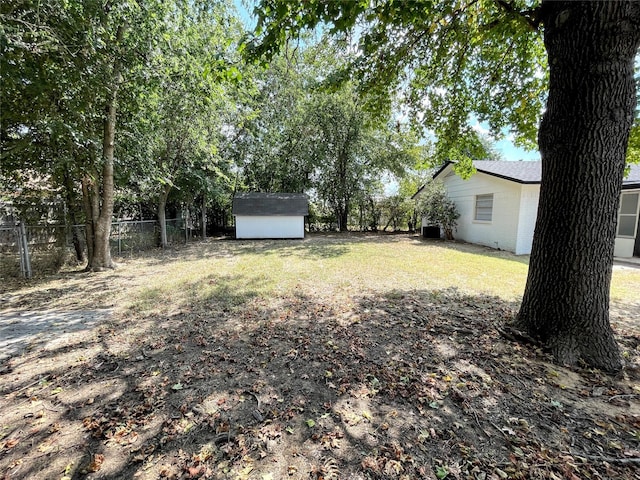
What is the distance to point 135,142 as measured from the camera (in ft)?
26.0

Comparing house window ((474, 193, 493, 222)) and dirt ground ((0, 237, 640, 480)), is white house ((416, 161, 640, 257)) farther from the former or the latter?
dirt ground ((0, 237, 640, 480))

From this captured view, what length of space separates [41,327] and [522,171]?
14.9 meters

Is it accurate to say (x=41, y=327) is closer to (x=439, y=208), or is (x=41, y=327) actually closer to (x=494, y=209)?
(x=494, y=209)

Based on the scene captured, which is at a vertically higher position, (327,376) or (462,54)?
(462,54)

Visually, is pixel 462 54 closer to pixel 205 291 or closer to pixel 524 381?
pixel 524 381

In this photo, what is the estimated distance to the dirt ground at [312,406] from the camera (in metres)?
1.85

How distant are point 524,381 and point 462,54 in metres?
5.58

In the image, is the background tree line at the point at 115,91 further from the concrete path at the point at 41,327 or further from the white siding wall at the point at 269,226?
the white siding wall at the point at 269,226

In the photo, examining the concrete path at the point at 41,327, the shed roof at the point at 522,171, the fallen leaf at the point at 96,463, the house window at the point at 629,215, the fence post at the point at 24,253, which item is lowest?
the concrete path at the point at 41,327

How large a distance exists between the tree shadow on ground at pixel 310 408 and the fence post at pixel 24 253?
5.15 metres

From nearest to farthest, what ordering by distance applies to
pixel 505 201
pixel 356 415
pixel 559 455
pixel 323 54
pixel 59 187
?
pixel 559 455, pixel 356 415, pixel 323 54, pixel 59 187, pixel 505 201

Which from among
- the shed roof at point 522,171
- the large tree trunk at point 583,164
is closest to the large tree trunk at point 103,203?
the large tree trunk at point 583,164

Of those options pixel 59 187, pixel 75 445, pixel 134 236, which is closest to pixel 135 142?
pixel 59 187

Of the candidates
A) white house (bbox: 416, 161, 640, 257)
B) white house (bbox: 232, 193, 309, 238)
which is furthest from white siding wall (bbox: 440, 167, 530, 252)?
white house (bbox: 232, 193, 309, 238)
